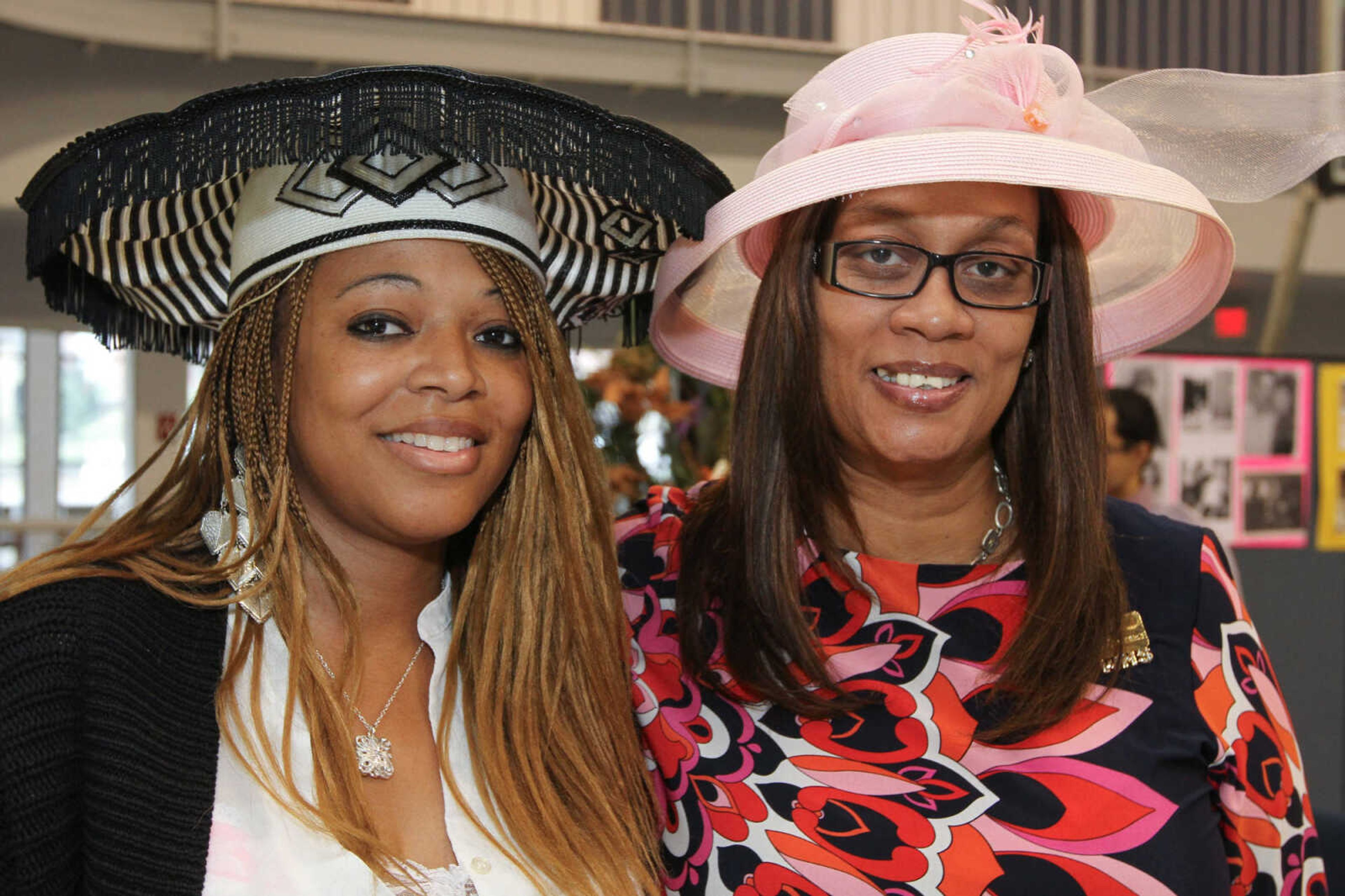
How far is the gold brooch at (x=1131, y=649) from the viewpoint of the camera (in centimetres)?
148

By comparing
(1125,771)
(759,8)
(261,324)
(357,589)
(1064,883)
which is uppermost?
(759,8)

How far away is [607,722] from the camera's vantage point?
5.05 ft

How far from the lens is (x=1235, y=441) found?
12.6ft

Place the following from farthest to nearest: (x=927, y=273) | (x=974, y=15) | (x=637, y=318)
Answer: (x=974, y=15)
(x=637, y=318)
(x=927, y=273)

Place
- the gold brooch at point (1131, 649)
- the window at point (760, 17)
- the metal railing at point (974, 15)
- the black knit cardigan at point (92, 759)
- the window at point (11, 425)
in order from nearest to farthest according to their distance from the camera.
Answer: the black knit cardigan at point (92, 759), the gold brooch at point (1131, 649), the metal railing at point (974, 15), the window at point (760, 17), the window at point (11, 425)

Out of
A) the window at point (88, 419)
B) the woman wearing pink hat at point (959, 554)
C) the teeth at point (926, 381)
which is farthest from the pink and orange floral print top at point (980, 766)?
the window at point (88, 419)

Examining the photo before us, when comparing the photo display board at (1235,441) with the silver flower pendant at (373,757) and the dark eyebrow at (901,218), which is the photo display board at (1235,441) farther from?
the silver flower pendant at (373,757)

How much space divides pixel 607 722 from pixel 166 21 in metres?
2.52

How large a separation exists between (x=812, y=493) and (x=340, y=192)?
69 cm

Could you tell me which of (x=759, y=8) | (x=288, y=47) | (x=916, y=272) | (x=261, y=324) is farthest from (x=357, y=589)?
(x=759, y=8)

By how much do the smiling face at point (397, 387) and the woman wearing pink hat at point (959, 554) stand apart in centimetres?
35

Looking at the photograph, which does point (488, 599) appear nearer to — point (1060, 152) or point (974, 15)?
point (1060, 152)

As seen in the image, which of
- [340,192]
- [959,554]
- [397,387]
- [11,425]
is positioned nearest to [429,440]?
[397,387]

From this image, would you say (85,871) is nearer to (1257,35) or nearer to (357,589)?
(357,589)
